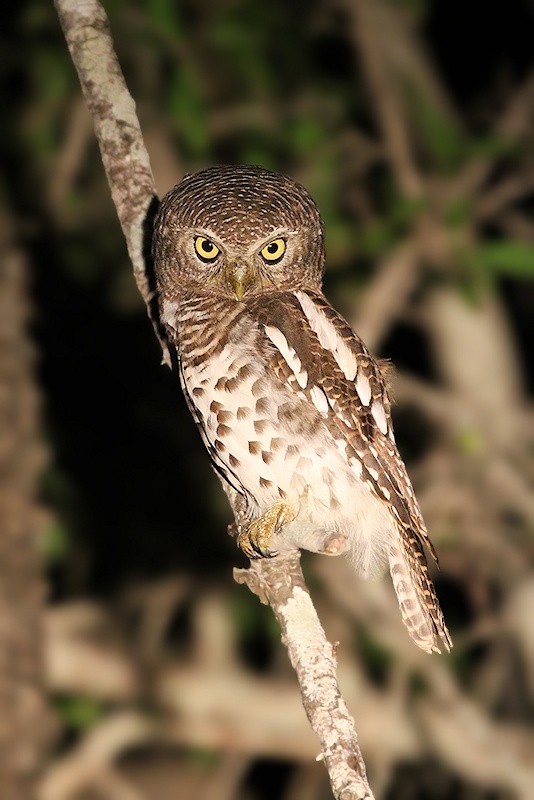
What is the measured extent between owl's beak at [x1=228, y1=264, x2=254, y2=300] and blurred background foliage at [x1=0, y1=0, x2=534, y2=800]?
7.15 ft

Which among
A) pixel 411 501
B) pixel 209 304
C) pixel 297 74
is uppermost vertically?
pixel 297 74

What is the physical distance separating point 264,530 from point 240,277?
0.67 meters

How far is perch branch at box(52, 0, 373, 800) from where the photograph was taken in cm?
253

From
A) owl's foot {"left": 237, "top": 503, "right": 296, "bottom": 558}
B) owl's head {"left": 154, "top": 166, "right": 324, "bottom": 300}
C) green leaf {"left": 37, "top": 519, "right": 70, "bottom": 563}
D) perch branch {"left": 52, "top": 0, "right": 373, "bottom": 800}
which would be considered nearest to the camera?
perch branch {"left": 52, "top": 0, "right": 373, "bottom": 800}

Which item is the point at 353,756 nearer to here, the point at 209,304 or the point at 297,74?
the point at 209,304

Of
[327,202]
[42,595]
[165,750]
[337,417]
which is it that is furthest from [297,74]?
[165,750]

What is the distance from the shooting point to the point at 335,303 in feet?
19.0

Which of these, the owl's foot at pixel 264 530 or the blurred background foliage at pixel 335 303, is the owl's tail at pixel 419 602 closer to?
the owl's foot at pixel 264 530

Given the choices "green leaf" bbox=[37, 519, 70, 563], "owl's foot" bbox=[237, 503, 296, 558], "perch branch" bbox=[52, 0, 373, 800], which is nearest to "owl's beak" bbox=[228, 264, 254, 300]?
"perch branch" bbox=[52, 0, 373, 800]

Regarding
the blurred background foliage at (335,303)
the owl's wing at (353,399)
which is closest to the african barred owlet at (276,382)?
the owl's wing at (353,399)

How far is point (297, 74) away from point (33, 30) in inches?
53.9

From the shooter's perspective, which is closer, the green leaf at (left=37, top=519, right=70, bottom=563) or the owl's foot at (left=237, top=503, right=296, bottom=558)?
the owl's foot at (left=237, top=503, right=296, bottom=558)

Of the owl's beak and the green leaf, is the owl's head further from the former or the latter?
the green leaf

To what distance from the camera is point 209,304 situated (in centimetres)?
314
